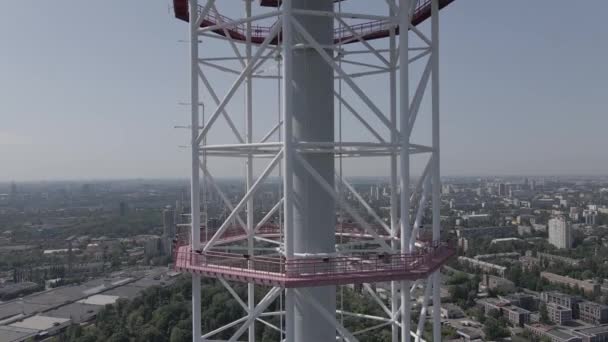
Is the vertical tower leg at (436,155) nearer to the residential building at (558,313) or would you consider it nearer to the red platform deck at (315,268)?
the red platform deck at (315,268)

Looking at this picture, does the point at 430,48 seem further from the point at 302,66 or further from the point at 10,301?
the point at 10,301

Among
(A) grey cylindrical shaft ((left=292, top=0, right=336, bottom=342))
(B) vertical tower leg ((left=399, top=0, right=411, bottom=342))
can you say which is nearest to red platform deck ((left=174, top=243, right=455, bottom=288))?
(B) vertical tower leg ((left=399, top=0, right=411, bottom=342))

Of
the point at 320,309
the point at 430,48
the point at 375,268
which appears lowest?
the point at 320,309

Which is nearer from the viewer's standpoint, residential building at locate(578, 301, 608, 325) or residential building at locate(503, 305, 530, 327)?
residential building at locate(503, 305, 530, 327)

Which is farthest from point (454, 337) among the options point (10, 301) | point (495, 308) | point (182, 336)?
point (10, 301)

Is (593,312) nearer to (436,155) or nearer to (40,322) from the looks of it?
(436,155)

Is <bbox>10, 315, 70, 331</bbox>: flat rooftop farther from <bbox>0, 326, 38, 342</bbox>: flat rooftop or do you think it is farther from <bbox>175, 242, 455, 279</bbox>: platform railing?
<bbox>175, 242, 455, 279</bbox>: platform railing

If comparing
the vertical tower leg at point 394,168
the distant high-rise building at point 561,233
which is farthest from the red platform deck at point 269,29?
the distant high-rise building at point 561,233
